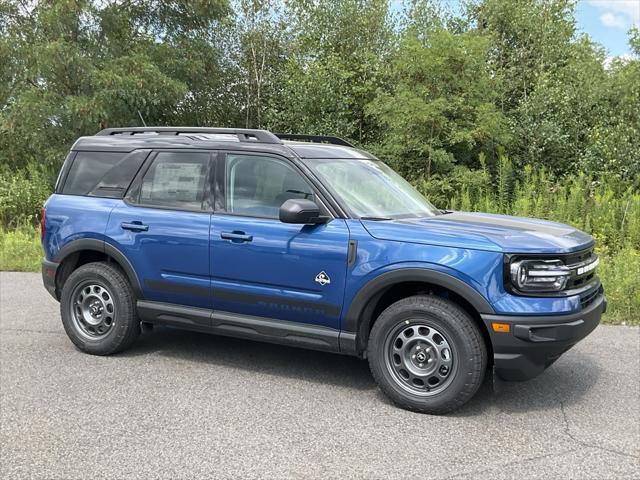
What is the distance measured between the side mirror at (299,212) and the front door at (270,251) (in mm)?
122

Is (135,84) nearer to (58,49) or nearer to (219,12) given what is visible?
(58,49)

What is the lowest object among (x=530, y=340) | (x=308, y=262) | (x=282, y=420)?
(x=282, y=420)

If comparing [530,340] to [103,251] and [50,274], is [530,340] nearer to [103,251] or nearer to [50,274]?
[103,251]

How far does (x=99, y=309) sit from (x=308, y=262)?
89.2 inches

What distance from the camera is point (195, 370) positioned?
5230 millimetres

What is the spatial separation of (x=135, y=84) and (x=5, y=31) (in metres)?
4.45

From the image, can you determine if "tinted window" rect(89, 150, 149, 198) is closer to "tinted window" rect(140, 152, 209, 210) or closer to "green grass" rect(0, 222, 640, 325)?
"tinted window" rect(140, 152, 209, 210)

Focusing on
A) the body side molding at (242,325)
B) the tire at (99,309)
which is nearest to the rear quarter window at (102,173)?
the tire at (99,309)

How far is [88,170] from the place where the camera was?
5801 millimetres

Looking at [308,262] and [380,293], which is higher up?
[308,262]

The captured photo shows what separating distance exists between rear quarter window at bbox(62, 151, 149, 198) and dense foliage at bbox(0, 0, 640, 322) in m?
6.87

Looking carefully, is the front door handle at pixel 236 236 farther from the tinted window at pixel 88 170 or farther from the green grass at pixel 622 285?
the green grass at pixel 622 285

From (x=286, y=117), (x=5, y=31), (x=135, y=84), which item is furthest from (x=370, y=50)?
(x=5, y=31)

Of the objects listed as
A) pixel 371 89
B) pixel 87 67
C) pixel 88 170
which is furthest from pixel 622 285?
pixel 87 67
